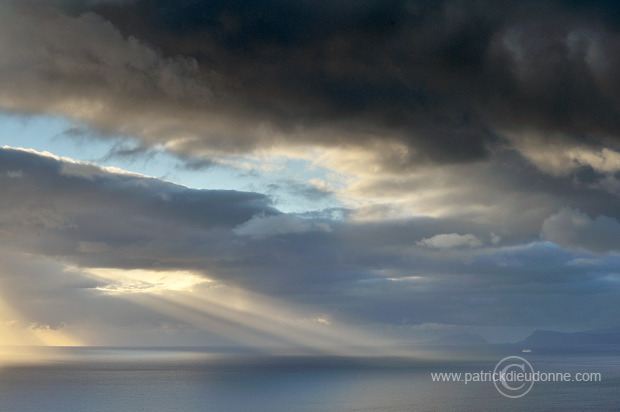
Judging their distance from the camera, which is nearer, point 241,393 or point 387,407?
point 387,407

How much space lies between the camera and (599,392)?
194 m

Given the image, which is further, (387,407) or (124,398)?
(124,398)

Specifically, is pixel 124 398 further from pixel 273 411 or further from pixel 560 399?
pixel 560 399

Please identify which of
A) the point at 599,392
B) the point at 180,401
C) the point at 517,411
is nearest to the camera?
the point at 517,411

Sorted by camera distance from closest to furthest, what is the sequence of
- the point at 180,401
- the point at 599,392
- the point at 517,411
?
the point at 517,411
the point at 180,401
the point at 599,392

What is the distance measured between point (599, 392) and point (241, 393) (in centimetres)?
11467

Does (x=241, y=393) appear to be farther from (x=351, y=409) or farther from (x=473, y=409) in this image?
(x=473, y=409)

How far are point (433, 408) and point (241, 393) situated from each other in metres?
71.5

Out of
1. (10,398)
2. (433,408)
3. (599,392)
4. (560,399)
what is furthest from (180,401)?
(599,392)

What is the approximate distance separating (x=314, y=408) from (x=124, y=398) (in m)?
60.3

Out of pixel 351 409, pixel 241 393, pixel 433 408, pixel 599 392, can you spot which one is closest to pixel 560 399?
pixel 599 392

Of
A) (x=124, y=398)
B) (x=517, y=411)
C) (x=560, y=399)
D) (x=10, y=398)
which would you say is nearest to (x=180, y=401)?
(x=124, y=398)

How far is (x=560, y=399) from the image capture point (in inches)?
6870

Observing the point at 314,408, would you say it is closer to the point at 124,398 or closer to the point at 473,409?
the point at 473,409
